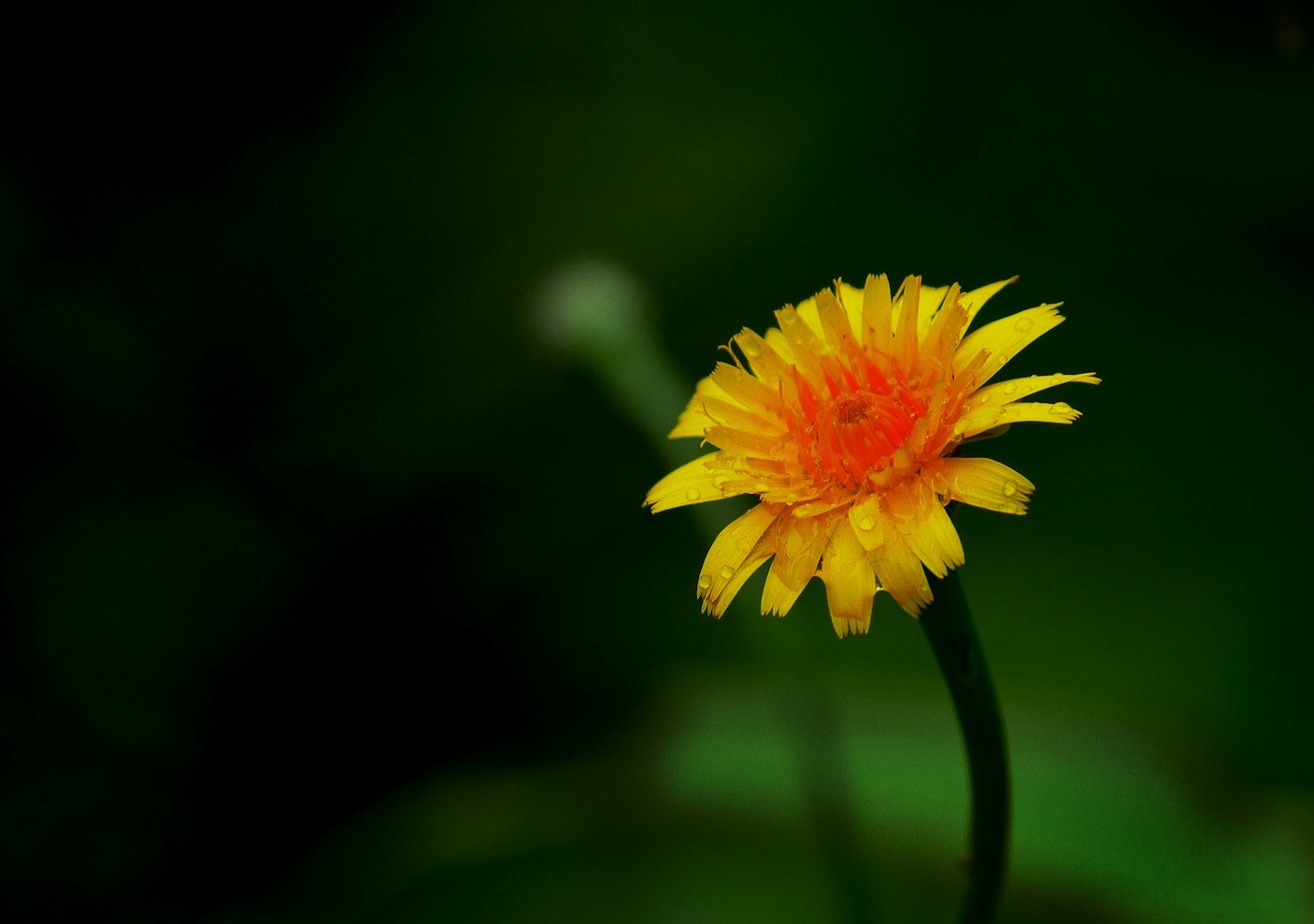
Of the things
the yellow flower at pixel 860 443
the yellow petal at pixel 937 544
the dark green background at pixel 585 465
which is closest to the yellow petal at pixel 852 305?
the yellow flower at pixel 860 443

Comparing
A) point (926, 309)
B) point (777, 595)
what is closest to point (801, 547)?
point (777, 595)

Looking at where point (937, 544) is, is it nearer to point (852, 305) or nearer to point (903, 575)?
point (903, 575)

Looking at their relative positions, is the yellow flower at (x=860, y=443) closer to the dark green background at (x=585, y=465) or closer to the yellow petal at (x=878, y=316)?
the yellow petal at (x=878, y=316)

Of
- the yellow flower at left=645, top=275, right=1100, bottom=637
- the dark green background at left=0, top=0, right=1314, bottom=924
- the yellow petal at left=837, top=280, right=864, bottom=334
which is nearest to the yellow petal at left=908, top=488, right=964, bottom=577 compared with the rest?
the yellow flower at left=645, top=275, right=1100, bottom=637

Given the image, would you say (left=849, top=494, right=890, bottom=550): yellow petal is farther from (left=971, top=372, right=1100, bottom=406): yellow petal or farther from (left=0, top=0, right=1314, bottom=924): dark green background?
(left=0, top=0, right=1314, bottom=924): dark green background

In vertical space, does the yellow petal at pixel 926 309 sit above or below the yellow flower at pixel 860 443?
above

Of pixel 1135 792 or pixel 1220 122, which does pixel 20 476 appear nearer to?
pixel 1135 792
